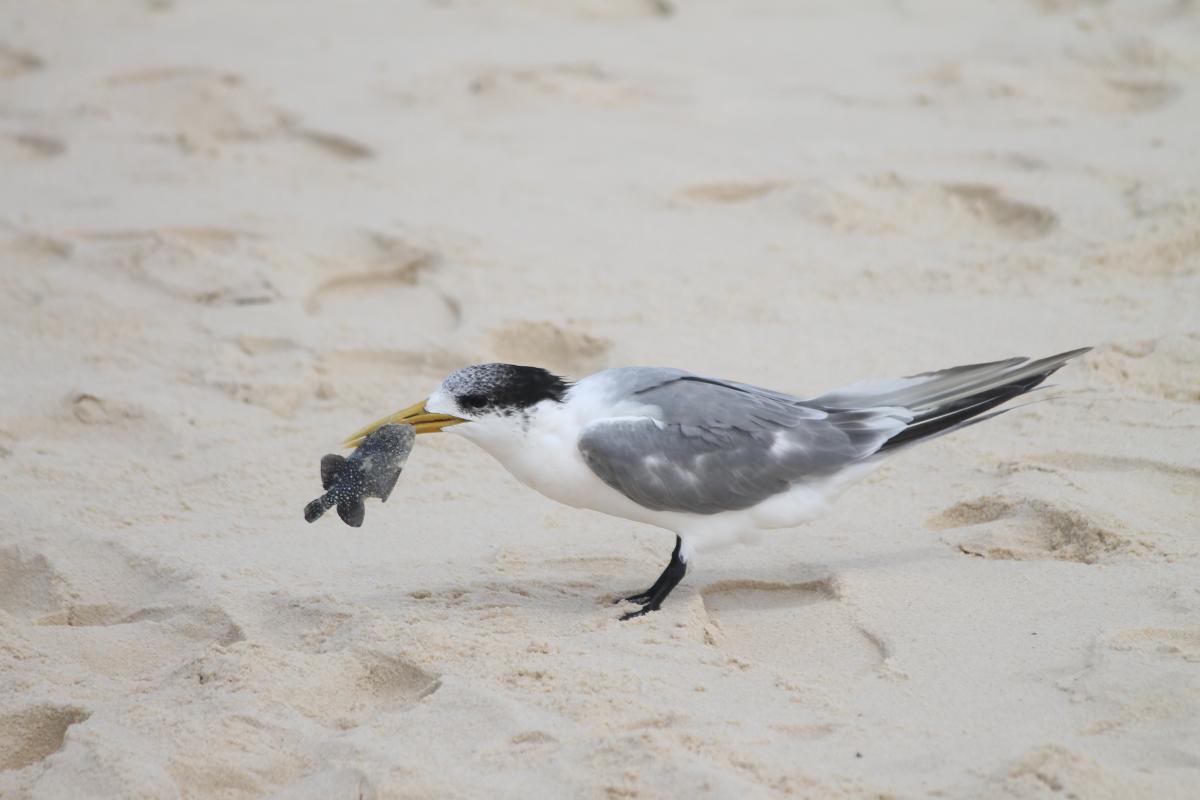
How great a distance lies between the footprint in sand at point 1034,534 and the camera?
3.91 metres

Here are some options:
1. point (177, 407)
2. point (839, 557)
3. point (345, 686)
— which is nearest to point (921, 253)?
point (839, 557)

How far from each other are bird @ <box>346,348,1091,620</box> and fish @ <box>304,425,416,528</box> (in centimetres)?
10

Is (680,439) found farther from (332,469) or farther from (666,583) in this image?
(332,469)

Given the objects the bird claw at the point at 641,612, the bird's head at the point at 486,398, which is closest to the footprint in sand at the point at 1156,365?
the bird claw at the point at 641,612

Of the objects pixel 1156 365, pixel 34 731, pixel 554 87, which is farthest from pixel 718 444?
pixel 554 87

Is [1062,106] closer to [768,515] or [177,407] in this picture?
[768,515]

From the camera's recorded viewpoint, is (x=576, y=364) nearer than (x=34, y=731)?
No

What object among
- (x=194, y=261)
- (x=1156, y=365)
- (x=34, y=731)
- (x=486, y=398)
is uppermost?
(x=1156, y=365)

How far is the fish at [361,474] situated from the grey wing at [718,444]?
1.61 feet

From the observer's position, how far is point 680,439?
3.79 meters

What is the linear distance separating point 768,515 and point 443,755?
47.8 inches

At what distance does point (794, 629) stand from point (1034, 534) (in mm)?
835

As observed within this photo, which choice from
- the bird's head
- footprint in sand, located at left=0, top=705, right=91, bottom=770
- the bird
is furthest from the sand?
the bird's head

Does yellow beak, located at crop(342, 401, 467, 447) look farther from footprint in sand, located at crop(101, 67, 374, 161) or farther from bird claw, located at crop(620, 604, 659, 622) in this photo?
footprint in sand, located at crop(101, 67, 374, 161)
